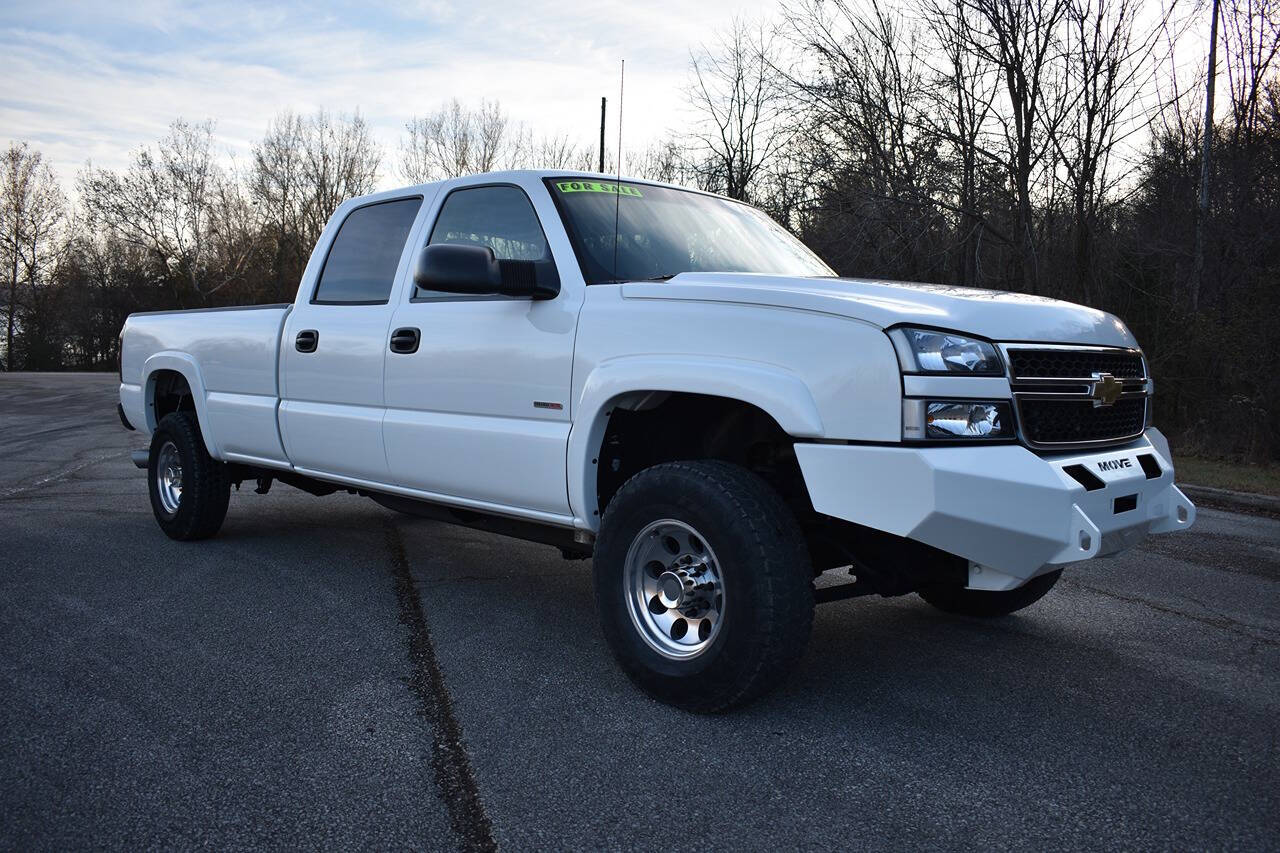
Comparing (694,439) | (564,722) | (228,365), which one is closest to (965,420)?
(694,439)

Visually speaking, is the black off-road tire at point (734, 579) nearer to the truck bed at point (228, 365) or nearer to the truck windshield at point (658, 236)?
the truck windshield at point (658, 236)

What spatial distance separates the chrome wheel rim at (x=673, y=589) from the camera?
341cm

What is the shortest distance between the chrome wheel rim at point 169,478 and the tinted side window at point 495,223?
283 centimetres

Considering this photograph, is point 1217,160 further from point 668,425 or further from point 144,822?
point 144,822

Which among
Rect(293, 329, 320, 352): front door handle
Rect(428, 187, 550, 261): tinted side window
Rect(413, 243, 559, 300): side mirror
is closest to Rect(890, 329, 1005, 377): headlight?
Rect(413, 243, 559, 300): side mirror

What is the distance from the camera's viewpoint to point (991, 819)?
263 centimetres

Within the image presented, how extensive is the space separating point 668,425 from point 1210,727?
2200 millimetres

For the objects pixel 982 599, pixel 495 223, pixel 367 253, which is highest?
pixel 495 223

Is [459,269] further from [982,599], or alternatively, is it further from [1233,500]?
[1233,500]

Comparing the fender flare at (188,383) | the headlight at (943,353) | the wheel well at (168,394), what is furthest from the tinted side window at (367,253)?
the headlight at (943,353)

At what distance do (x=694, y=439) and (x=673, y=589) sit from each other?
80cm

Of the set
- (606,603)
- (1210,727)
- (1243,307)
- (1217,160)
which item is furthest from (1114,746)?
(1217,160)

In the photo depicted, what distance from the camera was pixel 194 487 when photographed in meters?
6.01

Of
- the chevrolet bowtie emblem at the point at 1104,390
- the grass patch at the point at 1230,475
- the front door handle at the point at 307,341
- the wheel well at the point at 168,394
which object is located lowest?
the grass patch at the point at 1230,475
